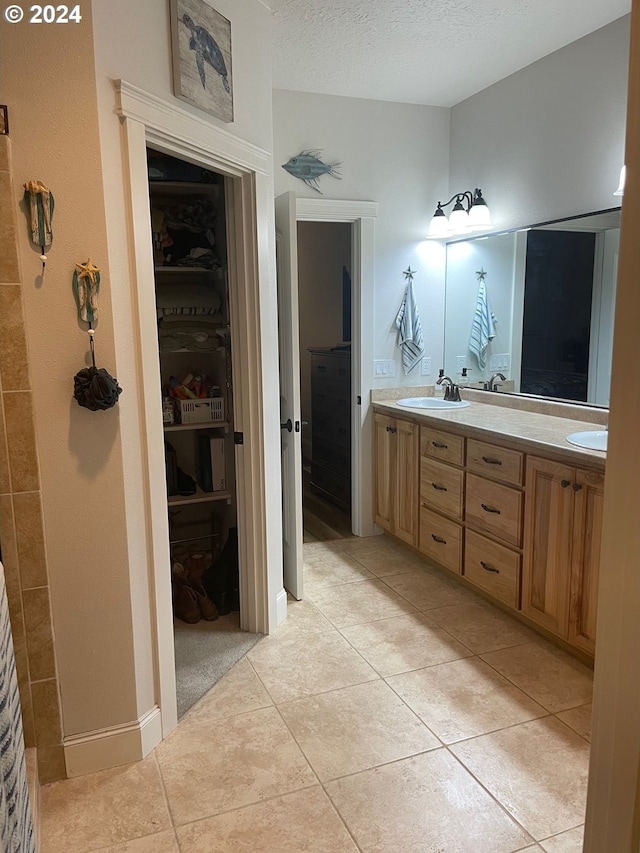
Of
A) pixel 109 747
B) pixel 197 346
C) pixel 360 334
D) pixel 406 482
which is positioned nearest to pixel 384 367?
pixel 360 334

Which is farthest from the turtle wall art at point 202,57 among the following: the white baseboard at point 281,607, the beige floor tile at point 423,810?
the beige floor tile at point 423,810

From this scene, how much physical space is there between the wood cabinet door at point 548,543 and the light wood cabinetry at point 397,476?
96 cm

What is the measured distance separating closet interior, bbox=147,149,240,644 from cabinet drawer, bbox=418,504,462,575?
1.11m

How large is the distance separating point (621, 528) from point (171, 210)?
9.38ft

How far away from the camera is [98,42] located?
→ 1748 millimetres

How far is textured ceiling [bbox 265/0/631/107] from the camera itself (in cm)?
270

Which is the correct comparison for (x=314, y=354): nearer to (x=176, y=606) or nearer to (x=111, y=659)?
(x=176, y=606)

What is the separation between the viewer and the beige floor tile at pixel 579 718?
7.20ft

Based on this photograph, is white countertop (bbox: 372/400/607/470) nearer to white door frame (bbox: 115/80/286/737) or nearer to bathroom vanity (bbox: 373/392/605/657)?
bathroom vanity (bbox: 373/392/605/657)

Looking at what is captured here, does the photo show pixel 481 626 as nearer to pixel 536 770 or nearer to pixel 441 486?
pixel 441 486

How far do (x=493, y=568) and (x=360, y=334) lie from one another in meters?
1.69

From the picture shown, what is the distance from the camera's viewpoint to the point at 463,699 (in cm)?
238

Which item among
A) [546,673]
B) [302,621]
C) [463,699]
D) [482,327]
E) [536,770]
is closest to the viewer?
[536,770]

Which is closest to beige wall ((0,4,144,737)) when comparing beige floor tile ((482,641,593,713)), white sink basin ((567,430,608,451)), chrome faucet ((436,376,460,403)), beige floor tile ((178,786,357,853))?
beige floor tile ((178,786,357,853))
